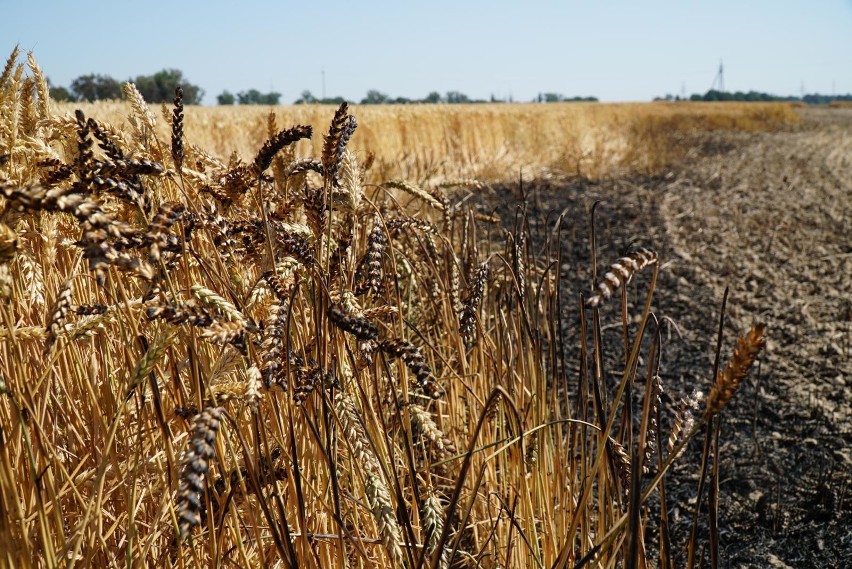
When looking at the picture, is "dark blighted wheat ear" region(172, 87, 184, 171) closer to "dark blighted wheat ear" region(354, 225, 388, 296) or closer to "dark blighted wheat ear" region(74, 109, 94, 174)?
"dark blighted wheat ear" region(74, 109, 94, 174)

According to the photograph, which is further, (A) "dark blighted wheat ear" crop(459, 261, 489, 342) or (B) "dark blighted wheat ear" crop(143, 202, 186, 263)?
(A) "dark blighted wheat ear" crop(459, 261, 489, 342)

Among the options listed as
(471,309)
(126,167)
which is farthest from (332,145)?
(471,309)

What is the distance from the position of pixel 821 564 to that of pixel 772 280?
3282 millimetres

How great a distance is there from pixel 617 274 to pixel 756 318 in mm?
3841

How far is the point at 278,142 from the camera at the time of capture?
3.31ft

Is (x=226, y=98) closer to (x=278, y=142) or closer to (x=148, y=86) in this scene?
(x=148, y=86)

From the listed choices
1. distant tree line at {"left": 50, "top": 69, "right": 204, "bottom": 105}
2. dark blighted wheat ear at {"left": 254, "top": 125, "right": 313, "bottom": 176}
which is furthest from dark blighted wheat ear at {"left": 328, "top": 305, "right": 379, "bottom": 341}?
distant tree line at {"left": 50, "top": 69, "right": 204, "bottom": 105}

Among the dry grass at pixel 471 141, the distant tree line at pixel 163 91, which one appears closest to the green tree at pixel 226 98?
the distant tree line at pixel 163 91

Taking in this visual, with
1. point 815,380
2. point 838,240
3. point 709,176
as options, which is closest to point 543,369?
point 815,380

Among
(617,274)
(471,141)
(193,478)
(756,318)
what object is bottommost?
(756,318)

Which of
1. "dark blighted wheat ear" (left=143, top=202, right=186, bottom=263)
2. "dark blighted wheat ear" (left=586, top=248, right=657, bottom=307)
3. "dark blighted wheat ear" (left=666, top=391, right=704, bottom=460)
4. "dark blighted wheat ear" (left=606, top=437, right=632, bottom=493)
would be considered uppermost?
"dark blighted wheat ear" (left=143, top=202, right=186, bottom=263)

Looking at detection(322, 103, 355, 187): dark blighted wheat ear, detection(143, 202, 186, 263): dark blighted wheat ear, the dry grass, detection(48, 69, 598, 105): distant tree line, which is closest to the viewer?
detection(143, 202, 186, 263): dark blighted wheat ear

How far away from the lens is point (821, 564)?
179cm

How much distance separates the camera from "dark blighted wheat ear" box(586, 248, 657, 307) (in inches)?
21.0
